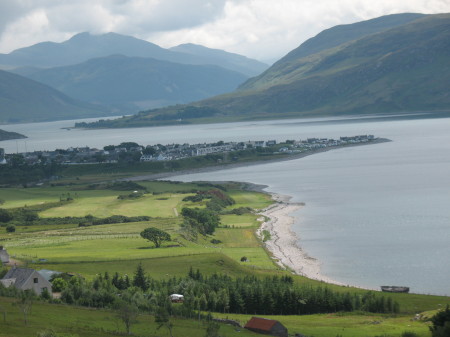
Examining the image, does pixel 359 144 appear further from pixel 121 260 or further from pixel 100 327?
pixel 100 327

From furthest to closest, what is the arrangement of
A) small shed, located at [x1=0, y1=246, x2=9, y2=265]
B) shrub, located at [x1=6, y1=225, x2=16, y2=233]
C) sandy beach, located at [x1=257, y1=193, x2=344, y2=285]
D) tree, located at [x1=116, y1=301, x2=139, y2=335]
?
1. shrub, located at [x1=6, y1=225, x2=16, y2=233]
2. sandy beach, located at [x1=257, y1=193, x2=344, y2=285]
3. small shed, located at [x1=0, y1=246, x2=9, y2=265]
4. tree, located at [x1=116, y1=301, x2=139, y2=335]

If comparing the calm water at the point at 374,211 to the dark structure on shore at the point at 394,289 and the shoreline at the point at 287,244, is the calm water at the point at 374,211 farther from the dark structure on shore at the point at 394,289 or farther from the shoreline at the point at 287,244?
the dark structure on shore at the point at 394,289

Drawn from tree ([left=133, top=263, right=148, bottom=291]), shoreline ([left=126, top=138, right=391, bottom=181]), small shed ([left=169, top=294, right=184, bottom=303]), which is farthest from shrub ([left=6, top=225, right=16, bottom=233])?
shoreline ([left=126, top=138, right=391, bottom=181])

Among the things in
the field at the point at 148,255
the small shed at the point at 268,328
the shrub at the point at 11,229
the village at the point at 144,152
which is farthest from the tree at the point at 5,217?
the village at the point at 144,152

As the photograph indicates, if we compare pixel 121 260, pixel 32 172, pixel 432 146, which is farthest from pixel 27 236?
pixel 432 146

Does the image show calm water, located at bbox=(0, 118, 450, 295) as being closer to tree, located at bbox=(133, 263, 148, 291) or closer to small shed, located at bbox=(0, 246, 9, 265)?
tree, located at bbox=(133, 263, 148, 291)

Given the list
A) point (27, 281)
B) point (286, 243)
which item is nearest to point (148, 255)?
point (27, 281)
